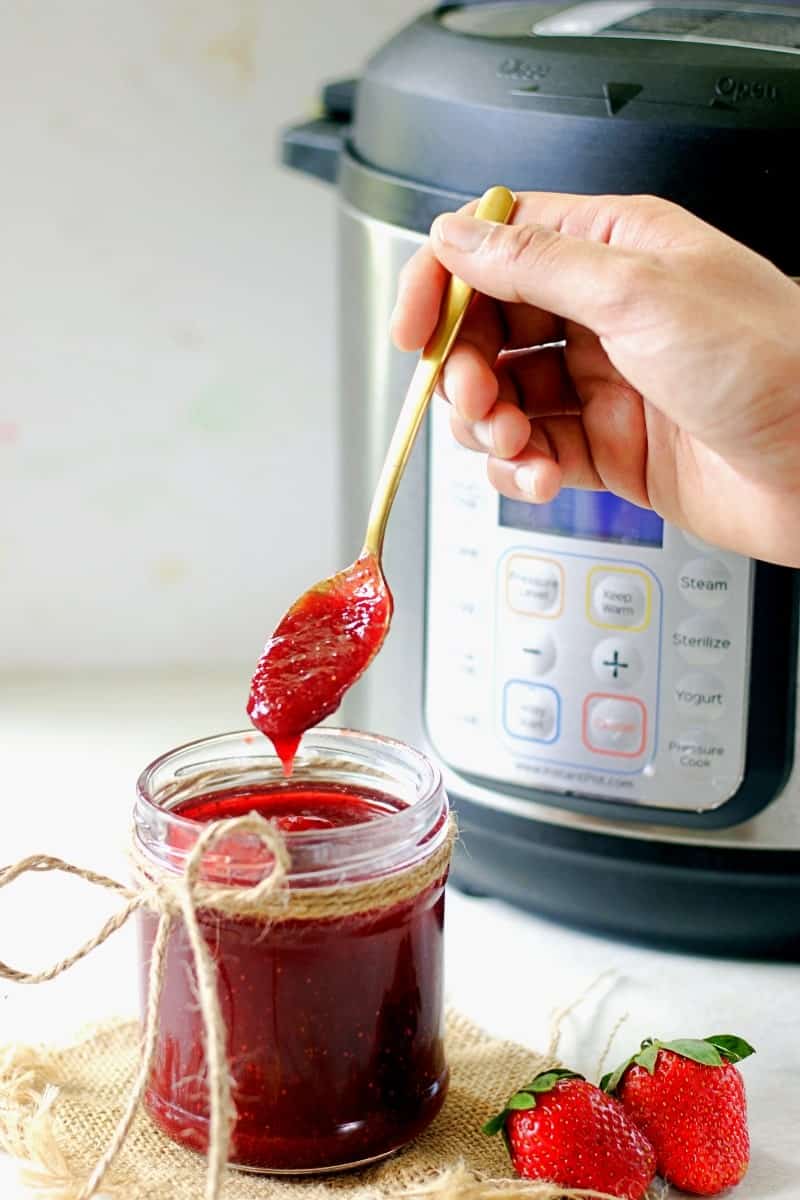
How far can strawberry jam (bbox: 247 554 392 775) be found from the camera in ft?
2.60

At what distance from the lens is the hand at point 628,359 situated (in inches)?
29.6

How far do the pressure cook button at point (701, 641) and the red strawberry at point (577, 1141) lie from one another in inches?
Answer: 10.2

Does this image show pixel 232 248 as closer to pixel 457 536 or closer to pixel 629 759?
pixel 457 536

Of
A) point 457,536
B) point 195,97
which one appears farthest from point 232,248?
point 457,536

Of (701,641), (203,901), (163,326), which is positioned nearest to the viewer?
(203,901)

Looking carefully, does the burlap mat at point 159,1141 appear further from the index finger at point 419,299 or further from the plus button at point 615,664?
the index finger at point 419,299

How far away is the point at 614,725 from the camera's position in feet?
3.11

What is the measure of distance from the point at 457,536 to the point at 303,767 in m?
0.18

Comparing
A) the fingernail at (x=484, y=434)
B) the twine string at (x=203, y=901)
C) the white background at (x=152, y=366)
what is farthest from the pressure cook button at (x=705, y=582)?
the white background at (x=152, y=366)

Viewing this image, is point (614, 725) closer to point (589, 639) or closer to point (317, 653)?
point (589, 639)

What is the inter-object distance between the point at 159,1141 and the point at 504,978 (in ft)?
0.84

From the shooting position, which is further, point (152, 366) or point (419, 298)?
point (152, 366)

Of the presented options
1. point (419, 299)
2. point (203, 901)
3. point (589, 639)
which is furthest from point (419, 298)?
point (203, 901)

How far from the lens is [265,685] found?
2.61 ft
